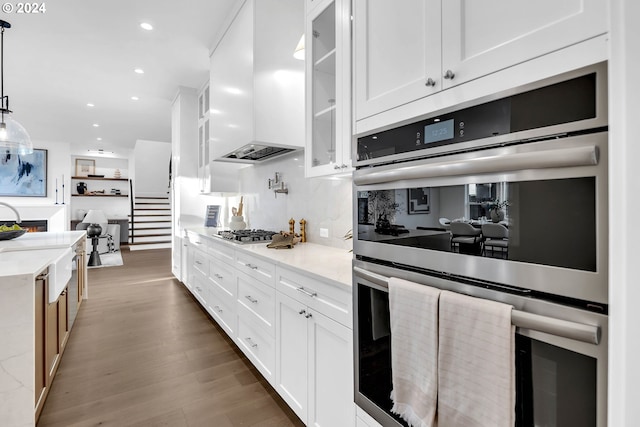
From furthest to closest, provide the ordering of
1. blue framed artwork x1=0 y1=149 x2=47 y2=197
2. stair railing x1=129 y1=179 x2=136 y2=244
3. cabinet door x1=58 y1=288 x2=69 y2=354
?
1. stair railing x1=129 y1=179 x2=136 y2=244
2. blue framed artwork x1=0 y1=149 x2=47 y2=197
3. cabinet door x1=58 y1=288 x2=69 y2=354

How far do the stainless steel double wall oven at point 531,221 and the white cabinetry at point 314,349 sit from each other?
0.49 m

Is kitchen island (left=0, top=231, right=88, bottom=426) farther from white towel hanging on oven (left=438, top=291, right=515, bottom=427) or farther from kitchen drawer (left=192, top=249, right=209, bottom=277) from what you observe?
white towel hanging on oven (left=438, top=291, right=515, bottom=427)

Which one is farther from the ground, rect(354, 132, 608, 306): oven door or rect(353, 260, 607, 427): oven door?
rect(354, 132, 608, 306): oven door

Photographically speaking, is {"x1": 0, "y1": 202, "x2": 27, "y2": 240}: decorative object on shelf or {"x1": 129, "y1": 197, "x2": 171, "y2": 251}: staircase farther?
{"x1": 129, "y1": 197, "x2": 171, "y2": 251}: staircase

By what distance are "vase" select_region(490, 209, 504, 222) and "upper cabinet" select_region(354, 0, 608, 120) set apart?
14.5 inches

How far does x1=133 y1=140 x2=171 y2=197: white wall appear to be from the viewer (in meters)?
9.08

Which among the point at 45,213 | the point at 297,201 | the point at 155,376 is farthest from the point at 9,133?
the point at 45,213

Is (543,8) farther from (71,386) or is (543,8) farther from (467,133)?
(71,386)

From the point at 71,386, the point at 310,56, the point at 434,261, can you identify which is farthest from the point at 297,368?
the point at 310,56

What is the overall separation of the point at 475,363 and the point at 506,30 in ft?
2.81

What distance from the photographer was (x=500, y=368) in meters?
0.76

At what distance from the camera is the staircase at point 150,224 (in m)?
8.60

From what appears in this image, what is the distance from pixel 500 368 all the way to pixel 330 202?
1799 millimetres

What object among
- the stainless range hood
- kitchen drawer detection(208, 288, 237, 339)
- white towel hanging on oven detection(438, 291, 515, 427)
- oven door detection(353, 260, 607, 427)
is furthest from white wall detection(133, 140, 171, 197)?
oven door detection(353, 260, 607, 427)
